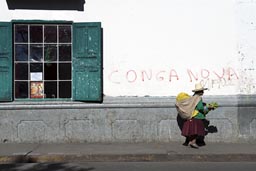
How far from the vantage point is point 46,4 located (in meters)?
12.3

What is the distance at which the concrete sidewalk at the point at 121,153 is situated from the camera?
1084 centimetres

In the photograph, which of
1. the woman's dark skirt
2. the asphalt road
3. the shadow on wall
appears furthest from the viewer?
the shadow on wall

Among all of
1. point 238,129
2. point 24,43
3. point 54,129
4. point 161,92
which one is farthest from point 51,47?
point 238,129

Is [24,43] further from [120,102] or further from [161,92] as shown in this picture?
[161,92]

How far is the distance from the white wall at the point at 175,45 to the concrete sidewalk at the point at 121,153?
5.02 ft

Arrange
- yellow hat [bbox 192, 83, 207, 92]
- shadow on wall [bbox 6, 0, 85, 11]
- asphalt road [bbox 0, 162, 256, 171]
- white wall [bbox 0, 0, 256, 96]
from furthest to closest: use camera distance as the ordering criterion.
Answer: white wall [bbox 0, 0, 256, 96]
shadow on wall [bbox 6, 0, 85, 11]
yellow hat [bbox 192, 83, 207, 92]
asphalt road [bbox 0, 162, 256, 171]

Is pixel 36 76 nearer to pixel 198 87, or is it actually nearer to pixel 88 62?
pixel 88 62

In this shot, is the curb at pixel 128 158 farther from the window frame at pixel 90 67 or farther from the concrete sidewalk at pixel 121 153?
the window frame at pixel 90 67

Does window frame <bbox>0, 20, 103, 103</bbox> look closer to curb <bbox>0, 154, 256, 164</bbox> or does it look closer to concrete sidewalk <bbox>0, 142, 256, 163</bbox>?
concrete sidewalk <bbox>0, 142, 256, 163</bbox>

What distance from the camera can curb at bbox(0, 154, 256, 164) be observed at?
35.3 ft

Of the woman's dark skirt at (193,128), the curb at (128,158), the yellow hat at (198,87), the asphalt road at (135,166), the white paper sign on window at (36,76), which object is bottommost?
the asphalt road at (135,166)

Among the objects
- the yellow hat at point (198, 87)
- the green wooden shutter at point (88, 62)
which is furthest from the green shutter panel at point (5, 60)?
the yellow hat at point (198, 87)

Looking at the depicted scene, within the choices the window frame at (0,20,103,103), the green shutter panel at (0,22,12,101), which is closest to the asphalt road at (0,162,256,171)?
the window frame at (0,20,103,103)

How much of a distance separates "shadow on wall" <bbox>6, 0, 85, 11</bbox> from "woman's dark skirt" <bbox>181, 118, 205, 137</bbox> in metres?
3.75
